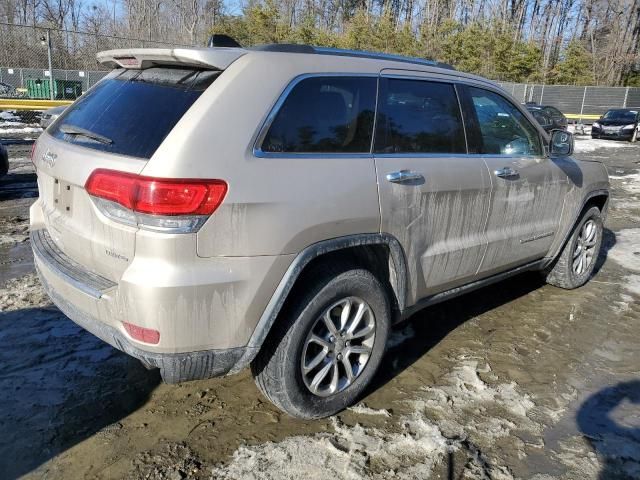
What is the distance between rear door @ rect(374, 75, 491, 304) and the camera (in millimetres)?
3139

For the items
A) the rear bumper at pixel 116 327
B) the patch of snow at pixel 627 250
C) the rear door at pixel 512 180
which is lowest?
the patch of snow at pixel 627 250

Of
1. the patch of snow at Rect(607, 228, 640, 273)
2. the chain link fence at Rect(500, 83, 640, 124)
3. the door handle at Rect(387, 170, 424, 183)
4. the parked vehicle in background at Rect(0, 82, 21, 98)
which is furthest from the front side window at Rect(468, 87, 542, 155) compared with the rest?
the chain link fence at Rect(500, 83, 640, 124)

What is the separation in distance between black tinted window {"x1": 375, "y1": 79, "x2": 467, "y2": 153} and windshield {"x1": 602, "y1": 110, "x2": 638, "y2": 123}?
24.0 m

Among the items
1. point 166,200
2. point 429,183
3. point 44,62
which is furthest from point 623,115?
point 44,62

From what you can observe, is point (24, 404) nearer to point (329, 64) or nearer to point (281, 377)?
point (281, 377)

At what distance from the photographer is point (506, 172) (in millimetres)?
3906

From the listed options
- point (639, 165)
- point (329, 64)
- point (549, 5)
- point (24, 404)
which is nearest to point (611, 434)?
point (329, 64)

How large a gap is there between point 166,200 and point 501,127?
8.99 ft

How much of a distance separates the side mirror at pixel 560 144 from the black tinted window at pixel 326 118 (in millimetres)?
1997

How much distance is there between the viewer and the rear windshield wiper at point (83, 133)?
2717 millimetres

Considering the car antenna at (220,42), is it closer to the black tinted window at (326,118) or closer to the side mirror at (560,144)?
the black tinted window at (326,118)

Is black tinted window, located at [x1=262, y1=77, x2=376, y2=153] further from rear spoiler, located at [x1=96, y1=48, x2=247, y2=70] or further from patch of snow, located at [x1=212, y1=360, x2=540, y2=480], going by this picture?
patch of snow, located at [x1=212, y1=360, x2=540, y2=480]

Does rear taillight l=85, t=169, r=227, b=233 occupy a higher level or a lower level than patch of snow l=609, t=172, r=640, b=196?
higher

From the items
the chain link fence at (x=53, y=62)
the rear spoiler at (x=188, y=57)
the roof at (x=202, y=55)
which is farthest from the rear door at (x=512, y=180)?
the chain link fence at (x=53, y=62)
